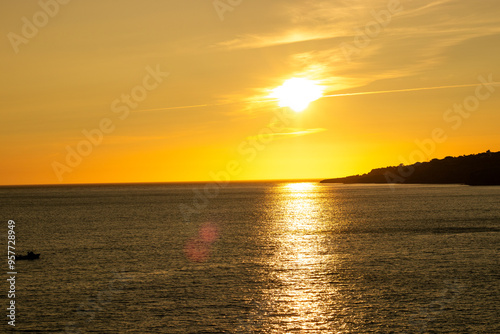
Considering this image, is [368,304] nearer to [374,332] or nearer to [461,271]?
[374,332]

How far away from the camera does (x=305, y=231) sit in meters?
109

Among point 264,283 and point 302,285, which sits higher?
point 264,283

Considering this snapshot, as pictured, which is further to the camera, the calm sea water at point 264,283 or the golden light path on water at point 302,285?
the golden light path on water at point 302,285

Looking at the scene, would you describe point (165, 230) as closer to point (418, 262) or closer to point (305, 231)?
point (305, 231)

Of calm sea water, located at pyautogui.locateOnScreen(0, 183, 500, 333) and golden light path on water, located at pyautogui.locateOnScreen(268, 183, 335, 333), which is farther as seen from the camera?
golden light path on water, located at pyautogui.locateOnScreen(268, 183, 335, 333)

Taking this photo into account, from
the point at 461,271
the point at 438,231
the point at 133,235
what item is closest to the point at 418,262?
the point at 461,271

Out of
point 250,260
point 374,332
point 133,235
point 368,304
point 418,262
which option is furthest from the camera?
point 133,235

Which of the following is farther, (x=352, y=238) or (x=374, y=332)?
(x=352, y=238)

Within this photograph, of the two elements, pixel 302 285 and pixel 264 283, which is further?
pixel 264 283

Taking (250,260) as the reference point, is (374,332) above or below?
below

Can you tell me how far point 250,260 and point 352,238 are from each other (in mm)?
30010

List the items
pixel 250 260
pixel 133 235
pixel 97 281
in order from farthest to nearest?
pixel 133 235
pixel 250 260
pixel 97 281

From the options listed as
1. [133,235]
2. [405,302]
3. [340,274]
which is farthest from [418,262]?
[133,235]

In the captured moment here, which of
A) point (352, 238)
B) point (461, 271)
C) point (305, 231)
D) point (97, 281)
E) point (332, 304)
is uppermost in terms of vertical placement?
point (305, 231)
